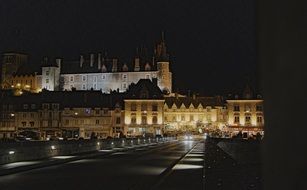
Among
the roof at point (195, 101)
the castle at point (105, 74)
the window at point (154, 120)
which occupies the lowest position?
the window at point (154, 120)

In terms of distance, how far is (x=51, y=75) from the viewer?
195 m

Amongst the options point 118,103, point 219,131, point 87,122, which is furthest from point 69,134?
point 219,131

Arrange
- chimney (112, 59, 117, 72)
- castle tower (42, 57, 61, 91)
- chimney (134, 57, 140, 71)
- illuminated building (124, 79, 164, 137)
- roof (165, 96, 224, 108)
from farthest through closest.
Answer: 1. castle tower (42, 57, 61, 91)
2. chimney (112, 59, 117, 72)
3. chimney (134, 57, 140, 71)
4. roof (165, 96, 224, 108)
5. illuminated building (124, 79, 164, 137)

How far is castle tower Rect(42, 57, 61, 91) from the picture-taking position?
636ft

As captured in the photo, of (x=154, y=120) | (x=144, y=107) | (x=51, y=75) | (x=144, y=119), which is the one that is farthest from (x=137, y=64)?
(x=144, y=119)

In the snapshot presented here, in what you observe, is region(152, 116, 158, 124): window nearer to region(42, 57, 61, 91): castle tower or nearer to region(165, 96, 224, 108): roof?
region(165, 96, 224, 108): roof

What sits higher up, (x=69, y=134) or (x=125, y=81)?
(x=125, y=81)

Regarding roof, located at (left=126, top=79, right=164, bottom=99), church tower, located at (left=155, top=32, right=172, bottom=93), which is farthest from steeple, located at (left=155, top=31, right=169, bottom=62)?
roof, located at (left=126, top=79, right=164, bottom=99)

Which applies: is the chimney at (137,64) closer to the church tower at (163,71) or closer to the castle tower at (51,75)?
the church tower at (163,71)

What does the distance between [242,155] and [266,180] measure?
116 ft

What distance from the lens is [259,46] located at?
2918 millimetres

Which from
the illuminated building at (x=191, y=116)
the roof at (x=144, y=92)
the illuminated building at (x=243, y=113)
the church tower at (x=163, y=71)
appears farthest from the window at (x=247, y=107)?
the church tower at (x=163, y=71)

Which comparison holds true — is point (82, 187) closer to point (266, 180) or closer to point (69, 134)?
point (266, 180)

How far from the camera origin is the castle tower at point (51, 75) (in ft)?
636
